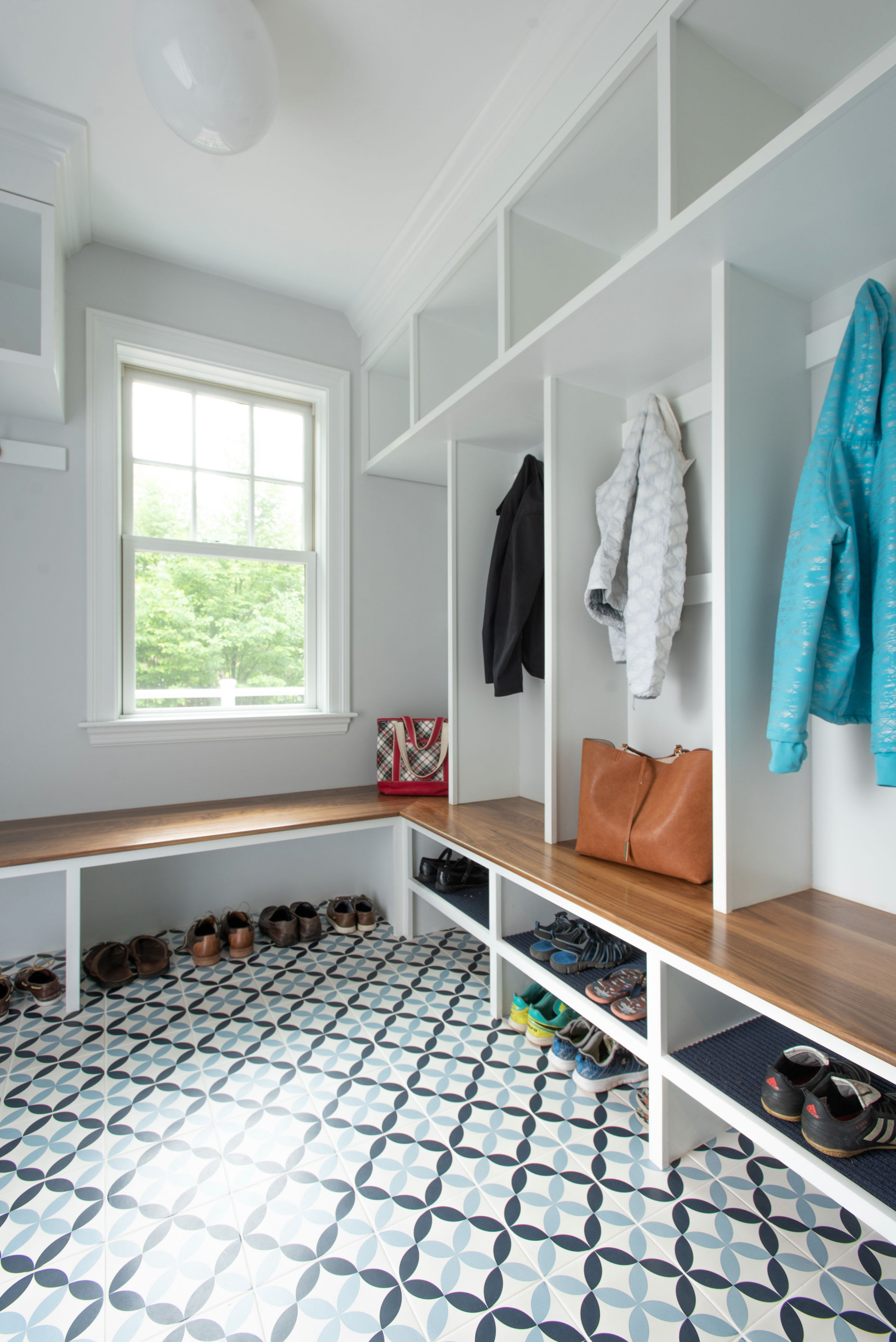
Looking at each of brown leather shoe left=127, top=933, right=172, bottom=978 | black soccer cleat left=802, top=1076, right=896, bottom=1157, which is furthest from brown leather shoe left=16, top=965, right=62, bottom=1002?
black soccer cleat left=802, top=1076, right=896, bottom=1157

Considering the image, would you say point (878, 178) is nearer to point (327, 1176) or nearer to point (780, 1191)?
point (780, 1191)

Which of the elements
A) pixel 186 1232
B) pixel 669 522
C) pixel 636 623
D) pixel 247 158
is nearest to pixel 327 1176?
pixel 186 1232

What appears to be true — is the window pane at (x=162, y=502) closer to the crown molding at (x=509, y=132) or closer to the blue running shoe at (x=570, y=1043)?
the crown molding at (x=509, y=132)

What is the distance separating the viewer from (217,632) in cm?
280

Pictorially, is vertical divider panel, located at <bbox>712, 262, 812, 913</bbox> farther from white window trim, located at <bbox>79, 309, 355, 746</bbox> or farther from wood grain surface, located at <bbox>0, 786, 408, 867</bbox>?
white window trim, located at <bbox>79, 309, 355, 746</bbox>

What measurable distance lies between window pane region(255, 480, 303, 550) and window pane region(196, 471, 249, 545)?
0.17 ft

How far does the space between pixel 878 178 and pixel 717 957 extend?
5.00ft

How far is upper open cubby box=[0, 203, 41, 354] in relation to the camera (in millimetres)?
1986

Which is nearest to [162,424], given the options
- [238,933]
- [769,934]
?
[238,933]

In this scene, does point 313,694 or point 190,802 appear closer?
point 190,802

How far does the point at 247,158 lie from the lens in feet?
6.70

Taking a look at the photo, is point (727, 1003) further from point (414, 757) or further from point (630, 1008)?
point (414, 757)

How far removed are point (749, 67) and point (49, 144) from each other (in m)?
1.91

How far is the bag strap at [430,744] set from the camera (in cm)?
281
